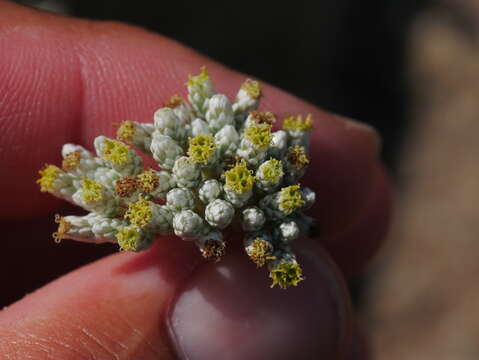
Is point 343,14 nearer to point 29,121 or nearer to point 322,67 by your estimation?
point 322,67

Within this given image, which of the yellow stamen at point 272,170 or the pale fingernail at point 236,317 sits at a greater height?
the yellow stamen at point 272,170

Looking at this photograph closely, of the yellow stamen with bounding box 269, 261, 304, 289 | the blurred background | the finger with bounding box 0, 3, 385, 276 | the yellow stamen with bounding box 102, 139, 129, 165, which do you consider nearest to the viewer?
the yellow stamen with bounding box 269, 261, 304, 289

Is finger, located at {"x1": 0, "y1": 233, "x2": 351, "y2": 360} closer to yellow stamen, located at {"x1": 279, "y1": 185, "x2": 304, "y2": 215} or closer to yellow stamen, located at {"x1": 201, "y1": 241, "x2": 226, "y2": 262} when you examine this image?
yellow stamen, located at {"x1": 201, "y1": 241, "x2": 226, "y2": 262}

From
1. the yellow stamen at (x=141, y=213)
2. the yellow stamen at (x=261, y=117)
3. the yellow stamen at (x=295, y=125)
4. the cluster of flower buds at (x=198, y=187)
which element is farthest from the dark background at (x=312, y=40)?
the yellow stamen at (x=141, y=213)

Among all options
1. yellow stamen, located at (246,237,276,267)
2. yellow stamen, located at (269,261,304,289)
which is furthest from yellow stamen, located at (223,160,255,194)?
yellow stamen, located at (269,261,304,289)

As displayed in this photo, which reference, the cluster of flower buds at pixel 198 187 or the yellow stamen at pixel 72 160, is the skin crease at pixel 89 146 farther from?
the yellow stamen at pixel 72 160

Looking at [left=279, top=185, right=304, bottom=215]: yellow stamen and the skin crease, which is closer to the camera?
[left=279, top=185, right=304, bottom=215]: yellow stamen

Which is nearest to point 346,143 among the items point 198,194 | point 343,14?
point 198,194
